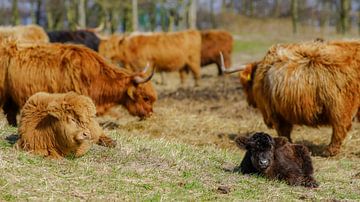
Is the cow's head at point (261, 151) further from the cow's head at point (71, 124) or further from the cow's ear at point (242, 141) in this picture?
the cow's head at point (71, 124)

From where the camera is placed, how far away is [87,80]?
30.3ft

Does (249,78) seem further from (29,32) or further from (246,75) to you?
(29,32)

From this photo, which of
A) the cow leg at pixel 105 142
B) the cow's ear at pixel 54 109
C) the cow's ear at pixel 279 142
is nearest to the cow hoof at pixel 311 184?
the cow's ear at pixel 279 142

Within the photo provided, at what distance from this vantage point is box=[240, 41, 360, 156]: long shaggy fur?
868 cm

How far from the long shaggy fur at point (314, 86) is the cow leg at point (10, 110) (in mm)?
3662

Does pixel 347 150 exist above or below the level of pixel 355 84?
below

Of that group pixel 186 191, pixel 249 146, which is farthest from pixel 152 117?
pixel 186 191

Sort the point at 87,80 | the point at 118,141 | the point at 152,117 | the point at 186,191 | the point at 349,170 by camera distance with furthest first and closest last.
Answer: the point at 152,117, the point at 87,80, the point at 349,170, the point at 118,141, the point at 186,191

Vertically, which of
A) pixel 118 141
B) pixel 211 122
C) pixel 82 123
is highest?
pixel 82 123

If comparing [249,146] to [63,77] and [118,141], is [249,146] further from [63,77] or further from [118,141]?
[63,77]

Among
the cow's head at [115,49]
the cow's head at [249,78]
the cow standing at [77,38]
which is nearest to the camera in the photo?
the cow's head at [249,78]

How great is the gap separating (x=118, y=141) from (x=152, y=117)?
3609mm

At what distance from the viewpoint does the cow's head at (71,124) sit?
239 inches

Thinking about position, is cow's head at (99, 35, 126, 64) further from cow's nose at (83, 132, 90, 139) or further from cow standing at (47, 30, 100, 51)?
cow's nose at (83, 132, 90, 139)
